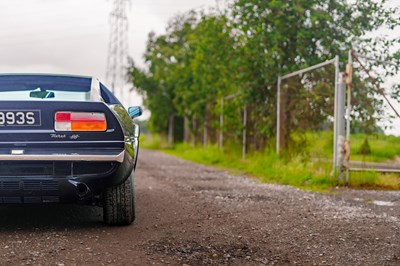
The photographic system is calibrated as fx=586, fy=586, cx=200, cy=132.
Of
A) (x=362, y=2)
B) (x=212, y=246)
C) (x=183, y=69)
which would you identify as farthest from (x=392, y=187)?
(x=183, y=69)

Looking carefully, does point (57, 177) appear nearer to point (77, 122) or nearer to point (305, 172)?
point (77, 122)

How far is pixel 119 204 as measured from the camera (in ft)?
16.7

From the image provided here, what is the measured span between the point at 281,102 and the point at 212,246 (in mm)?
8378

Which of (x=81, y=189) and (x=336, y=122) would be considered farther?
(x=336, y=122)

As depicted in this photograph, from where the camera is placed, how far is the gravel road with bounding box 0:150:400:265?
4.02 m

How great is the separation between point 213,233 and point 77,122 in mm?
1453

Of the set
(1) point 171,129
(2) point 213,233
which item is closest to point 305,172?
(2) point 213,233

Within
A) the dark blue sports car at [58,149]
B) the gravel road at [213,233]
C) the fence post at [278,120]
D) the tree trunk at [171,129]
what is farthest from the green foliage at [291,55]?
the tree trunk at [171,129]

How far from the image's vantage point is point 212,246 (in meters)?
4.40

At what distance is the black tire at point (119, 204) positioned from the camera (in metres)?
5.03

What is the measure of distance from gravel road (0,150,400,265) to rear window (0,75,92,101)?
118 centimetres

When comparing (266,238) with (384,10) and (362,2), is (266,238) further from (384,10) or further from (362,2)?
(362,2)

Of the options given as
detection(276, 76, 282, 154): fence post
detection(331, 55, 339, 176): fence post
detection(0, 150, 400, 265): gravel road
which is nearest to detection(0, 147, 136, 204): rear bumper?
detection(0, 150, 400, 265): gravel road

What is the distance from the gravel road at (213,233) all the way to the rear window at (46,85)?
3.86ft
